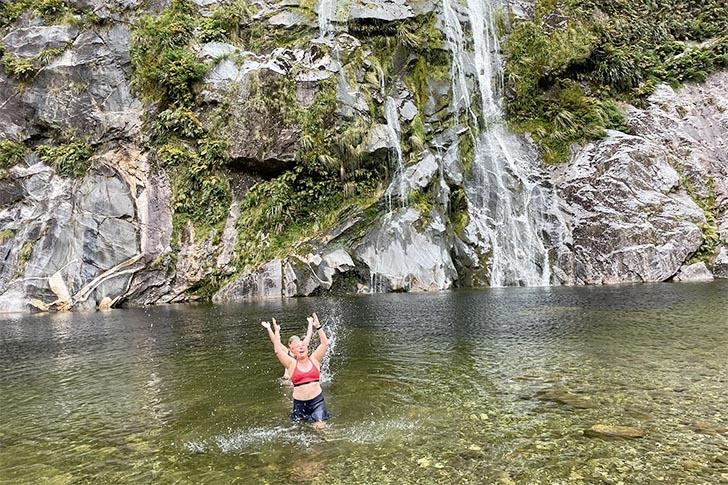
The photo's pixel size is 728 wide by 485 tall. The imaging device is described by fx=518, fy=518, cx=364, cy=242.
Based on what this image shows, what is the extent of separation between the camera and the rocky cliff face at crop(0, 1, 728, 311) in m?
30.0

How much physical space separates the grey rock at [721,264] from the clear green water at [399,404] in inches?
594

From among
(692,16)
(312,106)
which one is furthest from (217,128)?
(692,16)

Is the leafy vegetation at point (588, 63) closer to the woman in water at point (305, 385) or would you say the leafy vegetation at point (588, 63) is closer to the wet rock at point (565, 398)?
the wet rock at point (565, 398)

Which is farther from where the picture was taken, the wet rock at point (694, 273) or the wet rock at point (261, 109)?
the wet rock at point (261, 109)

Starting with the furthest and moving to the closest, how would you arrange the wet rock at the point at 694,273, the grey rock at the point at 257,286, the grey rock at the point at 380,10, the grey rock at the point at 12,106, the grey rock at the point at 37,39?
the grey rock at the point at 380,10 → the grey rock at the point at 37,39 → the grey rock at the point at 12,106 → the grey rock at the point at 257,286 → the wet rock at the point at 694,273

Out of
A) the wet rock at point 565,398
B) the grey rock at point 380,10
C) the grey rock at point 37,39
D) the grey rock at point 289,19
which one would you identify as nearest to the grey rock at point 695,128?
the grey rock at point 380,10

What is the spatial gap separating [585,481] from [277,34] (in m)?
36.0

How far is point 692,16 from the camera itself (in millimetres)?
40875

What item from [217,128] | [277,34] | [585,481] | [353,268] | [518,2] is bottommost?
[585,481]

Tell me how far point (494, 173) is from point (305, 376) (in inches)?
1128

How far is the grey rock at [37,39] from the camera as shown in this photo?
34.8m

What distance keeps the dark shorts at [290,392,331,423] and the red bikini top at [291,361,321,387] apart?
0.30 metres

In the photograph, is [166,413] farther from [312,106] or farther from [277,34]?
[277,34]

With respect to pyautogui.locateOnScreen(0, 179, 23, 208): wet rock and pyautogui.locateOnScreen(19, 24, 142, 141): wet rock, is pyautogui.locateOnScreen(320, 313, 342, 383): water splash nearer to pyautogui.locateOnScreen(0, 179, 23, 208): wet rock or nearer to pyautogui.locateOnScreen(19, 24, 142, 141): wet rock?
pyautogui.locateOnScreen(19, 24, 142, 141): wet rock
